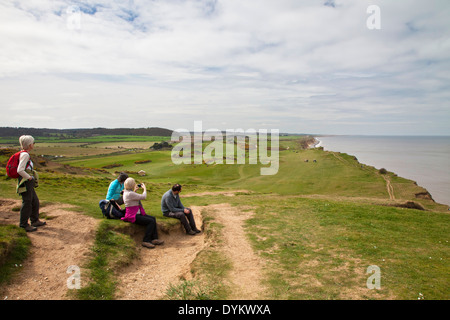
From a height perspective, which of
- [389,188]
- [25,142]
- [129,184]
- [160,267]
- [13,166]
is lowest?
[389,188]

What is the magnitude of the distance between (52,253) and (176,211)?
5279mm

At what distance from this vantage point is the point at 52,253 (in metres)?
8.07

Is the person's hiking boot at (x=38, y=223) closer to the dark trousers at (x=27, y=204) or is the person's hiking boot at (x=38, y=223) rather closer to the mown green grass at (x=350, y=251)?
the dark trousers at (x=27, y=204)

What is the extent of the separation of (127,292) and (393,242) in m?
9.80

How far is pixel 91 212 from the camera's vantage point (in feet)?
40.1

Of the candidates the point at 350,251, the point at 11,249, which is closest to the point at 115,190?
the point at 11,249

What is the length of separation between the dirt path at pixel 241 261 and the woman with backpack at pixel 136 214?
2.96 m

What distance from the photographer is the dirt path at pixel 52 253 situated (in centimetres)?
630

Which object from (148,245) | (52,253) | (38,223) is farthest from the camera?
(148,245)

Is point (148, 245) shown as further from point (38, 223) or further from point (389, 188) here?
point (389, 188)
